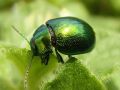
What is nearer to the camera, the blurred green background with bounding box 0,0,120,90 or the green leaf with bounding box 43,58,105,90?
the green leaf with bounding box 43,58,105,90

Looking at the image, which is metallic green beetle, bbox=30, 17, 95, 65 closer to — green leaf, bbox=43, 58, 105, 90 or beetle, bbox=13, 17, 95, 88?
beetle, bbox=13, 17, 95, 88

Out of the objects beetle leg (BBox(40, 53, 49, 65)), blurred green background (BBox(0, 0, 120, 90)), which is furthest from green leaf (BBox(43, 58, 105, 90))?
beetle leg (BBox(40, 53, 49, 65))

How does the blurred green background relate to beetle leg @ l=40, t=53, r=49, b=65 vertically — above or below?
below

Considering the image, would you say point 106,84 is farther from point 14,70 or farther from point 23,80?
point 14,70

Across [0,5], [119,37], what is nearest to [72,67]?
[119,37]

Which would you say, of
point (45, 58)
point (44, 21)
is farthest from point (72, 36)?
point (44, 21)
